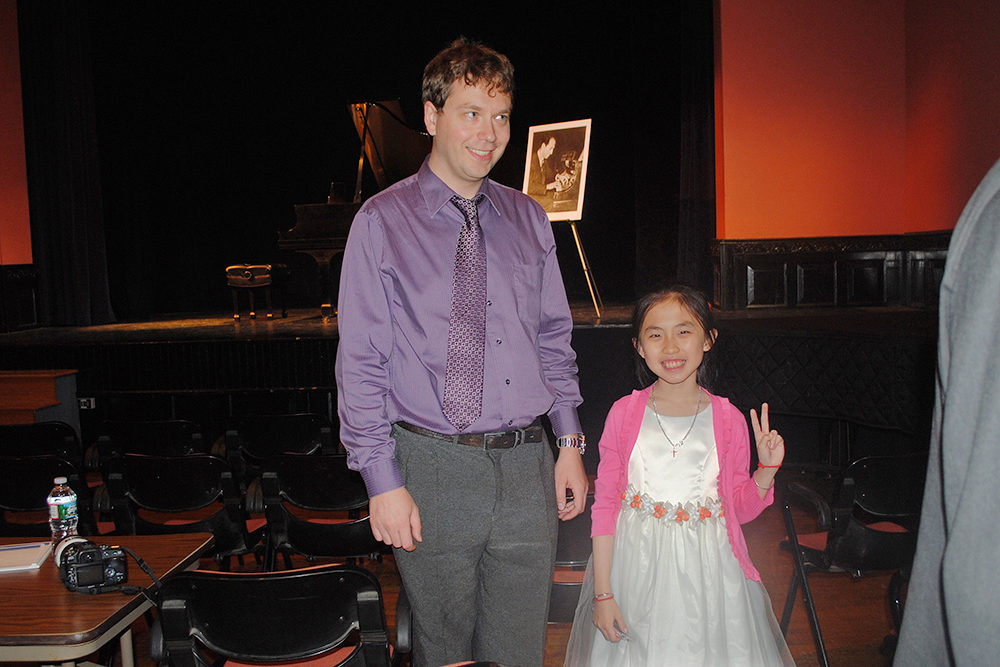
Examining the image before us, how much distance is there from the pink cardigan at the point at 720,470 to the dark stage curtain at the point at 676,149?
18.7 feet

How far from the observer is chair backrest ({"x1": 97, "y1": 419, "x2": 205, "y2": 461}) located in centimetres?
358

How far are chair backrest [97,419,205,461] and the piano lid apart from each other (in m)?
4.49

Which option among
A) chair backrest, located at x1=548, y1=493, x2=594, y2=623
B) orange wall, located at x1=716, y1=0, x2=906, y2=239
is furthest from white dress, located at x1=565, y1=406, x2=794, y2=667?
orange wall, located at x1=716, y1=0, x2=906, y2=239

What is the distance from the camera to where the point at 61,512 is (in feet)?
6.72

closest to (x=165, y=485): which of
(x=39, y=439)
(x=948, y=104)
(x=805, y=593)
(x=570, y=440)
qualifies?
(x=39, y=439)

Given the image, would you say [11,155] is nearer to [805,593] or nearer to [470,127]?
[470,127]

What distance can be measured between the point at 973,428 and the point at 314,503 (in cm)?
248

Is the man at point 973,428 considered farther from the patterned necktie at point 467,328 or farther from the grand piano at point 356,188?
the grand piano at point 356,188

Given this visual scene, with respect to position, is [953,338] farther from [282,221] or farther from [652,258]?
[282,221]

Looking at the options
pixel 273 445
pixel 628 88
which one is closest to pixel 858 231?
pixel 628 88

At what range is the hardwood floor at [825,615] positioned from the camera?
2662mm

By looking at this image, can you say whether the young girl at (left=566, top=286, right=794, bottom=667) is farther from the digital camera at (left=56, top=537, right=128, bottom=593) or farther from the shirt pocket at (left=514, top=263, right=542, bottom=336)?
the digital camera at (left=56, top=537, right=128, bottom=593)

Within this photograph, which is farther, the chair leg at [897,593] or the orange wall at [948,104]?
the orange wall at [948,104]

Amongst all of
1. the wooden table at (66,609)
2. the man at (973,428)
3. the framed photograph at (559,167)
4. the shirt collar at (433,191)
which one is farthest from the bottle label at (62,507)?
the framed photograph at (559,167)
